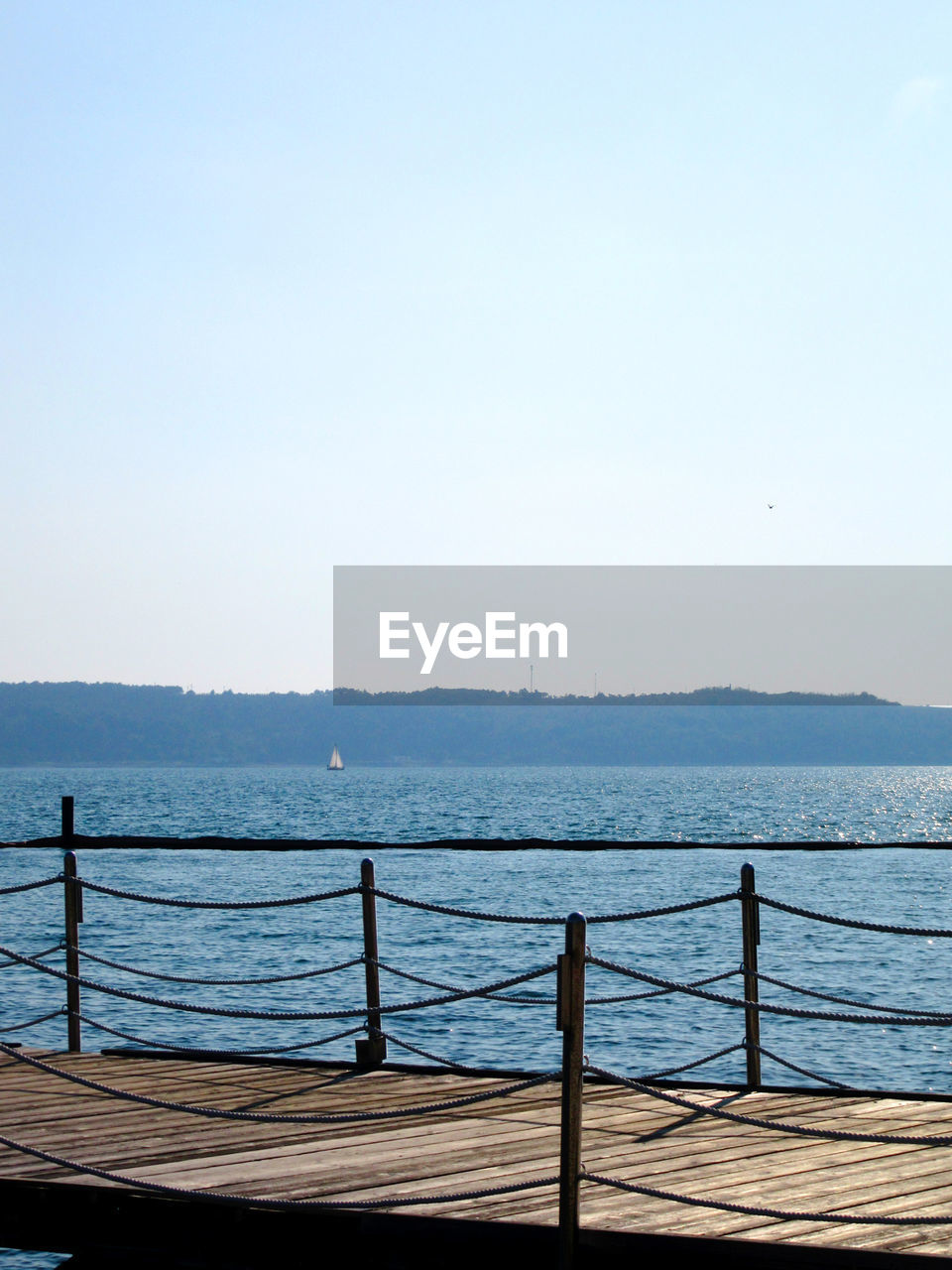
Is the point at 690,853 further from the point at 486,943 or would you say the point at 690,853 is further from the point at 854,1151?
the point at 854,1151

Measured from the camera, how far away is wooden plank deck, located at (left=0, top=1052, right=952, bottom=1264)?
5.13m

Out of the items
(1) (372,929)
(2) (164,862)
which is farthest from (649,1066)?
(2) (164,862)

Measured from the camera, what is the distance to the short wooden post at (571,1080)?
4.67 metres

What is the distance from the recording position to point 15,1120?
6781 mm

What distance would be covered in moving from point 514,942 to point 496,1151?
1133 inches

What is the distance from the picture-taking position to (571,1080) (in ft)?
15.6

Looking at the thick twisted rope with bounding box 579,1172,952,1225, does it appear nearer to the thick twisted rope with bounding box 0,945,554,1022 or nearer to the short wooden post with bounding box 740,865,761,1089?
the thick twisted rope with bounding box 0,945,554,1022

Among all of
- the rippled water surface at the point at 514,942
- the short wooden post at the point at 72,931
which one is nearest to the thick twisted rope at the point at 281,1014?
the short wooden post at the point at 72,931

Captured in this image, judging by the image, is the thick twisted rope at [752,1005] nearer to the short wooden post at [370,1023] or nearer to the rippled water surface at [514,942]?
the rippled water surface at [514,942]

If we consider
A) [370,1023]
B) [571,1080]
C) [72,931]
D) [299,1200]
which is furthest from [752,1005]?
[72,931]

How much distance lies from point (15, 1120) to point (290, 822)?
87.8 m

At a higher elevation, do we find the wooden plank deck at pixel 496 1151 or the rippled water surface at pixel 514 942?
the wooden plank deck at pixel 496 1151

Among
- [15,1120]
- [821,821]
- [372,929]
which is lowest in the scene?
[821,821]

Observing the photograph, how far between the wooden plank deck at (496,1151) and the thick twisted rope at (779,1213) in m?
0.06
